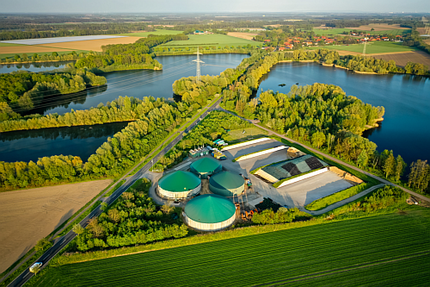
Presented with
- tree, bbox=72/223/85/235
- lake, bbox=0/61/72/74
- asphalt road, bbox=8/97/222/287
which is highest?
lake, bbox=0/61/72/74

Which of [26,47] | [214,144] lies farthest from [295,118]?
[26,47]

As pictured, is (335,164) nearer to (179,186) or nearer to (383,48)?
(179,186)

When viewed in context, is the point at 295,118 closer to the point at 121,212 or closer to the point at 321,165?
the point at 321,165

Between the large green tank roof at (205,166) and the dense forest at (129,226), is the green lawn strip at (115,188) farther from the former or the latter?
the large green tank roof at (205,166)

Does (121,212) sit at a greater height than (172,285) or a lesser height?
greater

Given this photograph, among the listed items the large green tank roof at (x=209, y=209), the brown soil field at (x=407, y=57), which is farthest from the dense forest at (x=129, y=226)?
the brown soil field at (x=407, y=57)

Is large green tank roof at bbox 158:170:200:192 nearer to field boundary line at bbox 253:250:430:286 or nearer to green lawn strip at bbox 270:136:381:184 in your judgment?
field boundary line at bbox 253:250:430:286

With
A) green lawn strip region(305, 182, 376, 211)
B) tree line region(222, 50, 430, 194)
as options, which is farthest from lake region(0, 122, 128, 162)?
green lawn strip region(305, 182, 376, 211)
